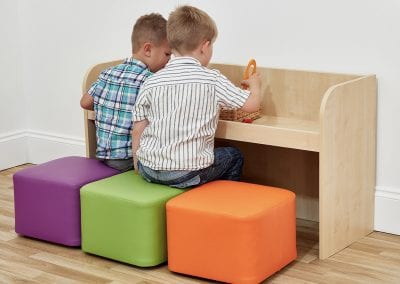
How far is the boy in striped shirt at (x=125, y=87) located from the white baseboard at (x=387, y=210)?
1.00 meters

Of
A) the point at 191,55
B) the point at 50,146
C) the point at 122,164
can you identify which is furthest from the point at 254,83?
the point at 50,146

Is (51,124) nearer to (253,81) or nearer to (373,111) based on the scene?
(253,81)

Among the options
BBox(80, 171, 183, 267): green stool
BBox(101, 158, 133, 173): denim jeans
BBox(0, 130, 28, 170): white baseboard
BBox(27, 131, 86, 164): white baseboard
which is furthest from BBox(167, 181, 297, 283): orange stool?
BBox(0, 130, 28, 170): white baseboard

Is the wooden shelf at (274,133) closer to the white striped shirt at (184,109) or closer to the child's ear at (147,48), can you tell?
the white striped shirt at (184,109)

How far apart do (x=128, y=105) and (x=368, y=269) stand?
1097mm

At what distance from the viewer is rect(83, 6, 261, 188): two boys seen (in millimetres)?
2980

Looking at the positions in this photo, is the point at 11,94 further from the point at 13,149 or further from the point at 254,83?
the point at 254,83

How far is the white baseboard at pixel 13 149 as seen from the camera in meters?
4.35

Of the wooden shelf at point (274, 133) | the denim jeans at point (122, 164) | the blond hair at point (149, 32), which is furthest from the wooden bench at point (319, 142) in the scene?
the blond hair at point (149, 32)

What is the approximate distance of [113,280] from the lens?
2910 mm

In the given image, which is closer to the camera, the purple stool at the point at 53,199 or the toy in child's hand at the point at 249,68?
the purple stool at the point at 53,199

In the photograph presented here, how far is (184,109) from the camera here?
9.75ft

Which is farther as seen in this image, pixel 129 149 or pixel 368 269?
pixel 129 149

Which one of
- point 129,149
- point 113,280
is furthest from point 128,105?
point 113,280
